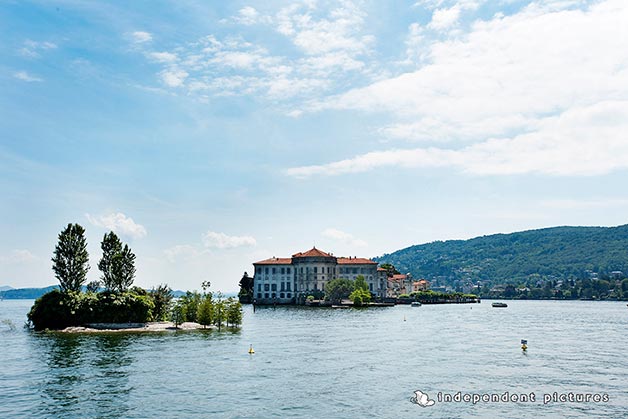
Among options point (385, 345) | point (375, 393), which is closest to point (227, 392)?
point (375, 393)

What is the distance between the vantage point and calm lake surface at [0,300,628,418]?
35.5 m

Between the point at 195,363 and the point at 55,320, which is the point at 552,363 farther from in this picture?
the point at 55,320

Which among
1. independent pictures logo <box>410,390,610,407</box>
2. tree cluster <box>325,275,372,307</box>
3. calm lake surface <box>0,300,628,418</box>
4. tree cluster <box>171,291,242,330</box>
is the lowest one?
independent pictures logo <box>410,390,610,407</box>

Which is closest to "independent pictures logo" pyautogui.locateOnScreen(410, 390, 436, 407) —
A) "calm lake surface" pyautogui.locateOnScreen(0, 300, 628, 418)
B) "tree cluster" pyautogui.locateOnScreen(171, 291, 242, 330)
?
"calm lake surface" pyautogui.locateOnScreen(0, 300, 628, 418)

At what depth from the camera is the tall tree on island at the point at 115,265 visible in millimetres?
92938

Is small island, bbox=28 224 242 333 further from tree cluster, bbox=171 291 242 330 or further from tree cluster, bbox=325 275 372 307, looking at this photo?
tree cluster, bbox=325 275 372 307

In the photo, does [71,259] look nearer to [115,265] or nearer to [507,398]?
[115,265]

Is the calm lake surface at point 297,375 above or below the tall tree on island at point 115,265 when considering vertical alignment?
below

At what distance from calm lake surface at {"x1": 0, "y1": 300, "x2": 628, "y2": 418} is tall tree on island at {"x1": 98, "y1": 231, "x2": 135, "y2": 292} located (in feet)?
57.1

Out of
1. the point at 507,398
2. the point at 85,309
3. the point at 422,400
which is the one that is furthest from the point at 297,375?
the point at 85,309

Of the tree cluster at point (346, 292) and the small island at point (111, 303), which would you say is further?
the tree cluster at point (346, 292)

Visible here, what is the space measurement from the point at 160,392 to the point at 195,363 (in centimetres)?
1200

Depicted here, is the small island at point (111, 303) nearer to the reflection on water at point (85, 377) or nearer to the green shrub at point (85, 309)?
the green shrub at point (85, 309)

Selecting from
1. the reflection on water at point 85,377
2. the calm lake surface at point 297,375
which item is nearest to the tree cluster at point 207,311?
the calm lake surface at point 297,375
